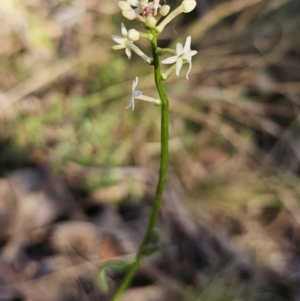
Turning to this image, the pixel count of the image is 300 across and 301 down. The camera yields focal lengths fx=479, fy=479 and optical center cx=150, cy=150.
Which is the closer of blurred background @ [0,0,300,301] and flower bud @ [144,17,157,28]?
flower bud @ [144,17,157,28]

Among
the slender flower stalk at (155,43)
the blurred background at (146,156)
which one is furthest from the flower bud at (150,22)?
the blurred background at (146,156)

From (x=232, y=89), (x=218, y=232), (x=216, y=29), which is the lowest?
(x=218, y=232)

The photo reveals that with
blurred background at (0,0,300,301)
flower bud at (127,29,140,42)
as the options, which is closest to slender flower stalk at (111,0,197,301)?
flower bud at (127,29,140,42)

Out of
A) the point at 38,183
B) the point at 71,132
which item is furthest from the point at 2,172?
the point at 71,132

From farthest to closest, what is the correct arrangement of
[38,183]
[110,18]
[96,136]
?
[110,18]
[96,136]
[38,183]

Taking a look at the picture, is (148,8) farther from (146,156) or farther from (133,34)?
(146,156)

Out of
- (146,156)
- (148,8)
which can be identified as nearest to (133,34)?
(148,8)

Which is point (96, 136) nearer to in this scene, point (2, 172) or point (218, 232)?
point (2, 172)

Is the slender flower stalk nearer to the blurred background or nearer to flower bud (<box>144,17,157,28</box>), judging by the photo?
flower bud (<box>144,17,157,28</box>)
